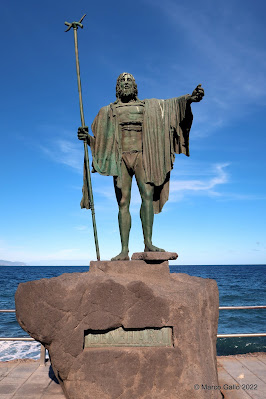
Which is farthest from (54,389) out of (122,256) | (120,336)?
(122,256)

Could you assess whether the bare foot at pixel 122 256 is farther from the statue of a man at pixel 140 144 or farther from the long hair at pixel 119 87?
the long hair at pixel 119 87

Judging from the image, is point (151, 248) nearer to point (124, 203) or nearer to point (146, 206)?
point (146, 206)

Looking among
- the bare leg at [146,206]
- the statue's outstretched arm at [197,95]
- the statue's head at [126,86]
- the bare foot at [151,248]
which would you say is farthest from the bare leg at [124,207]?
the statue's outstretched arm at [197,95]

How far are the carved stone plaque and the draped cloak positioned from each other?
5.48 ft

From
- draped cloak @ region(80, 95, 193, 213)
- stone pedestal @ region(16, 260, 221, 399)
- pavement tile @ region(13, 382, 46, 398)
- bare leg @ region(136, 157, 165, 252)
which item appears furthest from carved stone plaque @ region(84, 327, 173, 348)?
draped cloak @ region(80, 95, 193, 213)

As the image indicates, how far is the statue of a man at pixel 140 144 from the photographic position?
4.52 metres

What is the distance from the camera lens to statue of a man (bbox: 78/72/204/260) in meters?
4.52

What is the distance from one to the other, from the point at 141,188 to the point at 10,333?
38.7 ft

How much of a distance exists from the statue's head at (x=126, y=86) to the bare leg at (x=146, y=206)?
3.07 feet

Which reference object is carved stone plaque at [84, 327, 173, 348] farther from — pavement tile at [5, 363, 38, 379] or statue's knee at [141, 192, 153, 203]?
pavement tile at [5, 363, 38, 379]

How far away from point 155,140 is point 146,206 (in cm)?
89

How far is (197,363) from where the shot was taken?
3631 mm

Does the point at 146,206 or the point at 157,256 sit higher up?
the point at 146,206

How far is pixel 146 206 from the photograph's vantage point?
4.48 m
